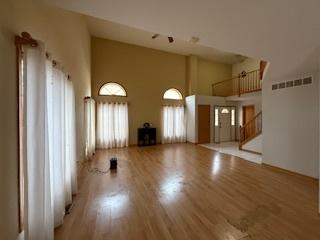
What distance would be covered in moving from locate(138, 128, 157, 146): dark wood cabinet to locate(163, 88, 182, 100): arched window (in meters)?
1.92

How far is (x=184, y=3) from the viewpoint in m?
2.12

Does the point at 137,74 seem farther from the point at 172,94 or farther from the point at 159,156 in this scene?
the point at 159,156

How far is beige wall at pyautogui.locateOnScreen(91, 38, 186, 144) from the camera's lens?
26.1ft

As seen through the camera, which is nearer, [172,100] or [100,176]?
[100,176]

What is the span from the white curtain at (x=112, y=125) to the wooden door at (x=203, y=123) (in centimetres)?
368

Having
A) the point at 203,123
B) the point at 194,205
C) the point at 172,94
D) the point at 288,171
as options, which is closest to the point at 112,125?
the point at 172,94

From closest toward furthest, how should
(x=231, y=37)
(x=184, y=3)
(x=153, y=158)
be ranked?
(x=184, y=3)
(x=231, y=37)
(x=153, y=158)

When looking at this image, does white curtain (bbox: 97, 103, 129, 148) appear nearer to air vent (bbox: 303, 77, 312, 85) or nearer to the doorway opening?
the doorway opening

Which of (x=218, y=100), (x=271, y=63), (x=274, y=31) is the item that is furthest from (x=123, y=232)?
(x=218, y=100)

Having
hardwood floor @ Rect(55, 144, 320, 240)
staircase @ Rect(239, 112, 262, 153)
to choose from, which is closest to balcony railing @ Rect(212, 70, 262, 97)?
staircase @ Rect(239, 112, 262, 153)

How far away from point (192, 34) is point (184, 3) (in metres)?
0.89

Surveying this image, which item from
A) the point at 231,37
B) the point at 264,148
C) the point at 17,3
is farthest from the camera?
the point at 264,148

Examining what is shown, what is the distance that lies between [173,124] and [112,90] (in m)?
3.46

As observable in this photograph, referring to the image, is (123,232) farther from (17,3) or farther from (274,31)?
(274,31)
